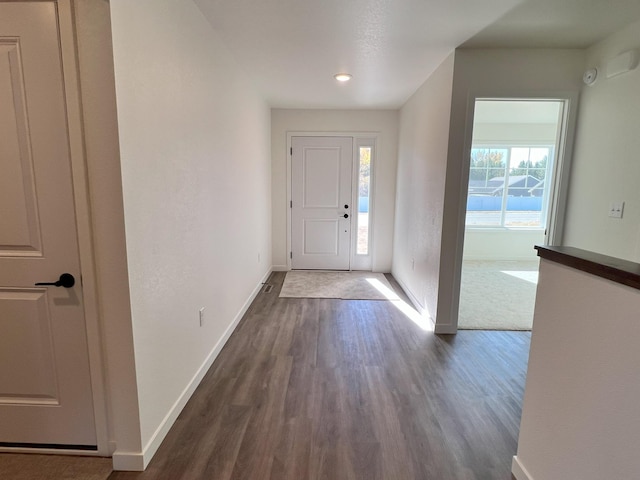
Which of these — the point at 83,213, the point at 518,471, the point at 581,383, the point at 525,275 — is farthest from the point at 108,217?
the point at 525,275

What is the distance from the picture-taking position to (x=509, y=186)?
626 cm

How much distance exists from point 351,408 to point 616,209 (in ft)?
7.81

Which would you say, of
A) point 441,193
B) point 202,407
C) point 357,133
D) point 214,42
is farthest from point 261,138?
point 202,407

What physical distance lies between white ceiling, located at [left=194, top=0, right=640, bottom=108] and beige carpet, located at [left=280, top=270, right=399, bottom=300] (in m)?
2.49

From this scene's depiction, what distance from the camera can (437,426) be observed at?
71.7 inches

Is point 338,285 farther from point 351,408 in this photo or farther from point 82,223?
point 82,223

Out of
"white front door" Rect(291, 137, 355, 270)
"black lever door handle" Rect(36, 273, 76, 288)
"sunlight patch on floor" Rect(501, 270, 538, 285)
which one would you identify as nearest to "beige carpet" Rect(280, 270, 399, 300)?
"white front door" Rect(291, 137, 355, 270)

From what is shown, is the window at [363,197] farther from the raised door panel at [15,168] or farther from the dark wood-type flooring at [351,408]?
the raised door panel at [15,168]

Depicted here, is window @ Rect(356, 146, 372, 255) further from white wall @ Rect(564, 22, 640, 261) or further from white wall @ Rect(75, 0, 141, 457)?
white wall @ Rect(75, 0, 141, 457)

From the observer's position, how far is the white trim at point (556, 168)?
2678 millimetres

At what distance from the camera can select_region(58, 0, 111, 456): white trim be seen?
1290 millimetres

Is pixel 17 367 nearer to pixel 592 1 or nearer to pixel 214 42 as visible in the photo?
pixel 214 42

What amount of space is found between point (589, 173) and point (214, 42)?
10.2 feet

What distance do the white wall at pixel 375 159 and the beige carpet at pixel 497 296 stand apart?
137 cm
